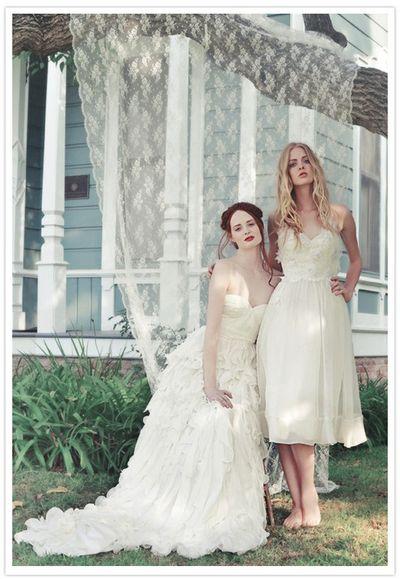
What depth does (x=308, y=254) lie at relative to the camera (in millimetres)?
3395

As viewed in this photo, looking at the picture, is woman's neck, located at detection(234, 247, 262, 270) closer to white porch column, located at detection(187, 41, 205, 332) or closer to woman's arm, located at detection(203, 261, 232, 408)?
woman's arm, located at detection(203, 261, 232, 408)

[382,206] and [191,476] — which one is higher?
[382,206]

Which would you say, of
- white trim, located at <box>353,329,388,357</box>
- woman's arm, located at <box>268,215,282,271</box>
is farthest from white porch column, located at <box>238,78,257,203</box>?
white trim, located at <box>353,329,388,357</box>

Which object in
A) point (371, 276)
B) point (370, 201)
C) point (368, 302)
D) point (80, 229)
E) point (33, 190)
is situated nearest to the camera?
point (368, 302)

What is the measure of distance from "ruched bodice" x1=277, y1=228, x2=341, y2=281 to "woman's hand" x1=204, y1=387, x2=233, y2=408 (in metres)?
0.64

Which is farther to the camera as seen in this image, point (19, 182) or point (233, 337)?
point (19, 182)

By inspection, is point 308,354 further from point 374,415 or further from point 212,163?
point 374,415

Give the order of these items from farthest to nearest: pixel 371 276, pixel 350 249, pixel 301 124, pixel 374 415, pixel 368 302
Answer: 1. pixel 371 276
2. pixel 368 302
3. pixel 374 415
4. pixel 301 124
5. pixel 350 249

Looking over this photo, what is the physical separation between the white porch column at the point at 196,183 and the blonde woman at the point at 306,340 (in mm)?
858

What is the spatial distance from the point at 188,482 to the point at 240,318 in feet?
2.69

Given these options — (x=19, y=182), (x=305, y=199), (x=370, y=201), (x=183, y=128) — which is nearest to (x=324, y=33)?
(x=183, y=128)

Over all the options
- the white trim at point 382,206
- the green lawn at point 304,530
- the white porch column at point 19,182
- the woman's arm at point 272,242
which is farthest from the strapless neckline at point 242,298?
the white porch column at point 19,182

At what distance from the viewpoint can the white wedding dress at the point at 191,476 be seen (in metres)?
3.05

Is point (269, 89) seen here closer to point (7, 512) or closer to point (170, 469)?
point (170, 469)
